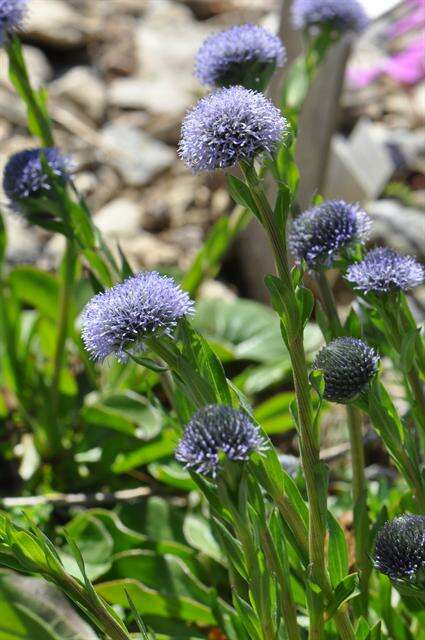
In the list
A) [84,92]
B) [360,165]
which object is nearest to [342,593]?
[360,165]

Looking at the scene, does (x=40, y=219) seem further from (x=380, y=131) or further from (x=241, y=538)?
(x=380, y=131)

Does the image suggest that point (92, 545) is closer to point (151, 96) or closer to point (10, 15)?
point (10, 15)

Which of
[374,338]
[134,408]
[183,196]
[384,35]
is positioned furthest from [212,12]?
[374,338]

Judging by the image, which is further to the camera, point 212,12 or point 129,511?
point 212,12

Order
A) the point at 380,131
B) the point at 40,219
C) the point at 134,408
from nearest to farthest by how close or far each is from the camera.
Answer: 1. the point at 40,219
2. the point at 134,408
3. the point at 380,131

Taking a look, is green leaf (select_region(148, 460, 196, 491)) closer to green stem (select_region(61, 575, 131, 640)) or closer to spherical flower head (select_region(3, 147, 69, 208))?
spherical flower head (select_region(3, 147, 69, 208))

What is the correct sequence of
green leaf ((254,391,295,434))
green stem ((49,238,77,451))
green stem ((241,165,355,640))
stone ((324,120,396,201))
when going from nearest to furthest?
green stem ((241,165,355,640))
green stem ((49,238,77,451))
green leaf ((254,391,295,434))
stone ((324,120,396,201))

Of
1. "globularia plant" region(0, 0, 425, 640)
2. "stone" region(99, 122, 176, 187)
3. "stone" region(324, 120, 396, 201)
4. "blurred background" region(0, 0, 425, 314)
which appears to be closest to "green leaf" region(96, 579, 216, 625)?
"globularia plant" region(0, 0, 425, 640)
